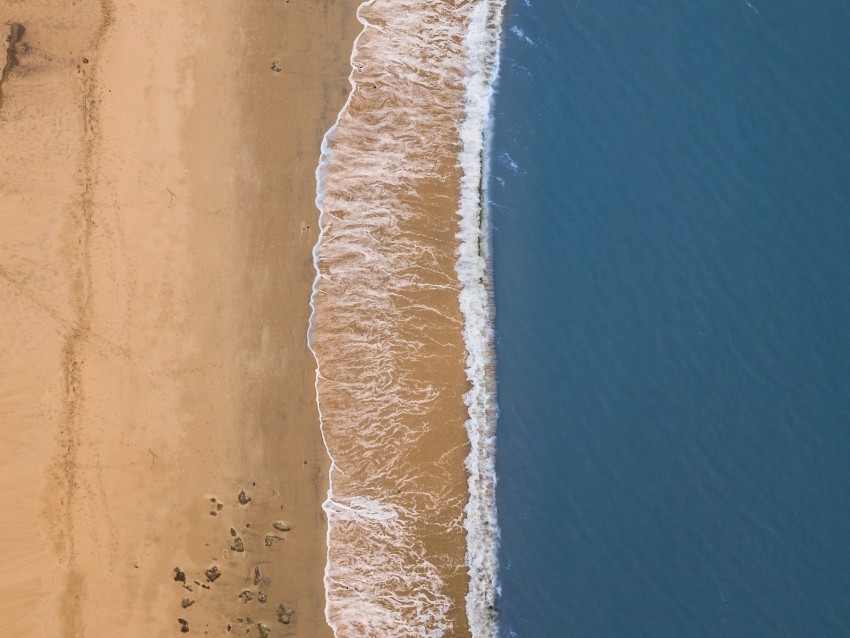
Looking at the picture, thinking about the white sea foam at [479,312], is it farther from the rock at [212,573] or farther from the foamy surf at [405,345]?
the rock at [212,573]

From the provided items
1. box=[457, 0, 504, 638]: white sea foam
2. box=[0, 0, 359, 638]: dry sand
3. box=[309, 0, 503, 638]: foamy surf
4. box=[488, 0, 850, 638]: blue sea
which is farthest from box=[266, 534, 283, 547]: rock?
box=[488, 0, 850, 638]: blue sea

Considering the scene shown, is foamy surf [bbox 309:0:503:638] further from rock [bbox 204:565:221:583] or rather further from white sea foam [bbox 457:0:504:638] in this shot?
rock [bbox 204:565:221:583]

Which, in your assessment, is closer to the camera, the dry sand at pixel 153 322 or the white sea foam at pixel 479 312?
the dry sand at pixel 153 322

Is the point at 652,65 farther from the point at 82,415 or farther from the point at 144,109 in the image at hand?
the point at 82,415

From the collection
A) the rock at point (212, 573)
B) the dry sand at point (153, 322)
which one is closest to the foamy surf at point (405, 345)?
the dry sand at point (153, 322)

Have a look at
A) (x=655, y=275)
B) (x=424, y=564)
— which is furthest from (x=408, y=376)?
(x=655, y=275)

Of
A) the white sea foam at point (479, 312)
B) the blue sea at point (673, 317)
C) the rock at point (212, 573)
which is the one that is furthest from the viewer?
the blue sea at point (673, 317)
